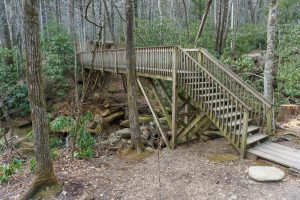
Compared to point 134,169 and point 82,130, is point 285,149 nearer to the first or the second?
point 134,169

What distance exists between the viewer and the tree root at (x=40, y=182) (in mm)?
5444

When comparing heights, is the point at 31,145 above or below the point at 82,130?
below

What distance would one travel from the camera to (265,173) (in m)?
5.51

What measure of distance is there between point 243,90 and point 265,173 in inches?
121

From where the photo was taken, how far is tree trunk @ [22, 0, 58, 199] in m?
4.96

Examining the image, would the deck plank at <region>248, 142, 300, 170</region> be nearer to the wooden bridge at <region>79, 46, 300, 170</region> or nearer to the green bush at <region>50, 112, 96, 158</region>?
the wooden bridge at <region>79, 46, 300, 170</region>

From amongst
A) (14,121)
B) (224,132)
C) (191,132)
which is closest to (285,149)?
(224,132)

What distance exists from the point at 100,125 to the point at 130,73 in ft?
16.7

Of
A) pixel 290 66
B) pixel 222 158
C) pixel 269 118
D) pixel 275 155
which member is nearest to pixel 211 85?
pixel 269 118

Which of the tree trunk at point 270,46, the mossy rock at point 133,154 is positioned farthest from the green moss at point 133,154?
the tree trunk at point 270,46

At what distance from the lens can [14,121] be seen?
13.9 meters

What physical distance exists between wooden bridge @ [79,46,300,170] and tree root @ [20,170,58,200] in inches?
147

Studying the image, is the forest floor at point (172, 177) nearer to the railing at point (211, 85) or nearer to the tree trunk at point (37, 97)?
the tree trunk at point (37, 97)

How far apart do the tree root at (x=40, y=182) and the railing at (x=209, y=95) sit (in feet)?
14.0
